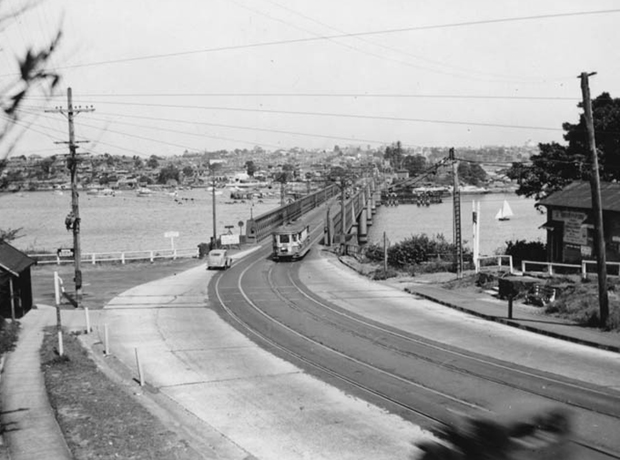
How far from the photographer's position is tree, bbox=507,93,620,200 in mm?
44688

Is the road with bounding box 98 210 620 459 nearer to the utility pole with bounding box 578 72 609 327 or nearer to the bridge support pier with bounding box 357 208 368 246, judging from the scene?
the utility pole with bounding box 578 72 609 327

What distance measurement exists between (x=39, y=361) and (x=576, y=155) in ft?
124

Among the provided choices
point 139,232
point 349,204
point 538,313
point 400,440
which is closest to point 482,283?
point 538,313

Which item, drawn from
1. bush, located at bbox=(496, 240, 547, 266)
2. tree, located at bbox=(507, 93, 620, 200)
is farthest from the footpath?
tree, located at bbox=(507, 93, 620, 200)

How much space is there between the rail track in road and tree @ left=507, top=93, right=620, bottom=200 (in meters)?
25.6

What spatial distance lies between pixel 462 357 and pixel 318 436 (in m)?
7.36

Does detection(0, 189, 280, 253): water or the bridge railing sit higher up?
the bridge railing

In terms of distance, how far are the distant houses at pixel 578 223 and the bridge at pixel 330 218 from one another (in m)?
20.8

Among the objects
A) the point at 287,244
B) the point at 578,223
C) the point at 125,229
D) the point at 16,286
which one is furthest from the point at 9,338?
the point at 125,229

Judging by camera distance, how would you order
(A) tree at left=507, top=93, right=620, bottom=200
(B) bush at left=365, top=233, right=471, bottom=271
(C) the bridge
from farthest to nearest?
(C) the bridge < (A) tree at left=507, top=93, right=620, bottom=200 < (B) bush at left=365, top=233, right=471, bottom=271

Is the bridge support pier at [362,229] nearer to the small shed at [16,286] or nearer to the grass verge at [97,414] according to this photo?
the small shed at [16,286]

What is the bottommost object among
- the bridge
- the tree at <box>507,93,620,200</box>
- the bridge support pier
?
the bridge support pier

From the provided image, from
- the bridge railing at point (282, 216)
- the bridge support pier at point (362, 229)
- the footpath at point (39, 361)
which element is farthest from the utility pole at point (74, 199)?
the bridge support pier at point (362, 229)

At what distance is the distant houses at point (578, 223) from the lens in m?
31.5
